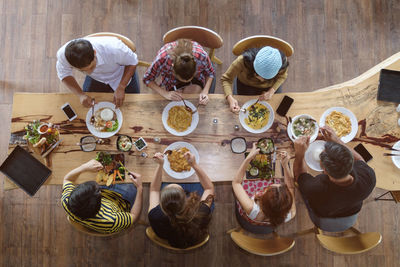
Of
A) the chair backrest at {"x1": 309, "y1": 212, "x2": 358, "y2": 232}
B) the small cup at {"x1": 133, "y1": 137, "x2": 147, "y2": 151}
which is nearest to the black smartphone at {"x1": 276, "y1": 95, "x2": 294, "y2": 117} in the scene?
the chair backrest at {"x1": 309, "y1": 212, "x2": 358, "y2": 232}

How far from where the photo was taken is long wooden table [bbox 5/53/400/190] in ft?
7.10

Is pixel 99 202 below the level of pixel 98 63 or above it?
below

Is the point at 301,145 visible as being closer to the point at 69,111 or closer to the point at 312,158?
the point at 312,158

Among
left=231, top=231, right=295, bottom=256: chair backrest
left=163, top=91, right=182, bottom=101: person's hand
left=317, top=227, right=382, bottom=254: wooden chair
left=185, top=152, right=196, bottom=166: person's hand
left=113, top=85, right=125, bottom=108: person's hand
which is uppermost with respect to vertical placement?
left=163, top=91, right=182, bottom=101: person's hand

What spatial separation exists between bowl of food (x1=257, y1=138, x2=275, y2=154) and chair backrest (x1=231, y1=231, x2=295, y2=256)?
72 cm

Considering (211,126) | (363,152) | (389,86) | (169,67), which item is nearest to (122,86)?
(169,67)

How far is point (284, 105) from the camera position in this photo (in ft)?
7.35

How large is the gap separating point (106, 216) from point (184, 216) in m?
0.61

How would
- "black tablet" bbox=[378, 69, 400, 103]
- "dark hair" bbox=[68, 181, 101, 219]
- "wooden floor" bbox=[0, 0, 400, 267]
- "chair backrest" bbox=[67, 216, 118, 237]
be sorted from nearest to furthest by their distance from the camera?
1. "dark hair" bbox=[68, 181, 101, 219]
2. "chair backrest" bbox=[67, 216, 118, 237]
3. "black tablet" bbox=[378, 69, 400, 103]
4. "wooden floor" bbox=[0, 0, 400, 267]

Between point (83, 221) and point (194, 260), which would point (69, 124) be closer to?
point (83, 221)

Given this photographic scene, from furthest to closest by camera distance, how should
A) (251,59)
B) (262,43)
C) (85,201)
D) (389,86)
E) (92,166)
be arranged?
1. (262,43)
2. (389,86)
3. (251,59)
4. (92,166)
5. (85,201)

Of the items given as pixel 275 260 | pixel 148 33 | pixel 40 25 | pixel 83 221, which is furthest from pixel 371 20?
pixel 40 25

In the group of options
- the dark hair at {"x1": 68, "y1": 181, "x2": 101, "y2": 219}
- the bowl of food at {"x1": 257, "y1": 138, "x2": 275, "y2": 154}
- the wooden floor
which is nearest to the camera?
the dark hair at {"x1": 68, "y1": 181, "x2": 101, "y2": 219}

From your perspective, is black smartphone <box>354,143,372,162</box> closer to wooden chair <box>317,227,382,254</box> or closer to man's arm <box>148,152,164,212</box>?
wooden chair <box>317,227,382,254</box>
